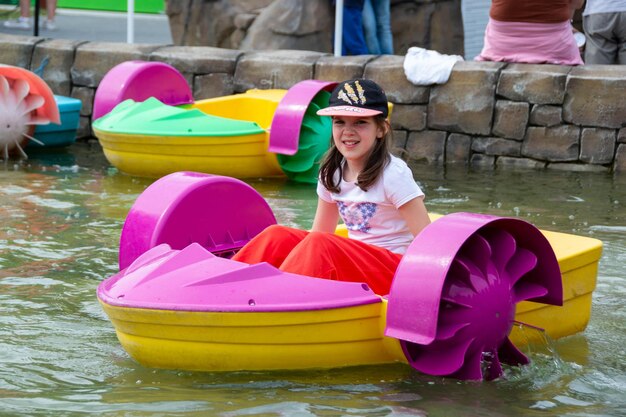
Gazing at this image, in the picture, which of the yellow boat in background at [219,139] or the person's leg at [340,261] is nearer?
the person's leg at [340,261]

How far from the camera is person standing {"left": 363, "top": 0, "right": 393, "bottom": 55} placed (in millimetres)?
9664

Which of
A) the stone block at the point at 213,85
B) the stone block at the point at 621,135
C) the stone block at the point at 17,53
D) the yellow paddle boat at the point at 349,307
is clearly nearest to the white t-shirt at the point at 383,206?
the yellow paddle boat at the point at 349,307

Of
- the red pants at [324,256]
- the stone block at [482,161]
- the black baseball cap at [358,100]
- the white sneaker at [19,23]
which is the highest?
the black baseball cap at [358,100]

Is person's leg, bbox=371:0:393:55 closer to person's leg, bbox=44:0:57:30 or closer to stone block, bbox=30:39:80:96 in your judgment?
stone block, bbox=30:39:80:96

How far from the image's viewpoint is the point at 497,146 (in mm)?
7492

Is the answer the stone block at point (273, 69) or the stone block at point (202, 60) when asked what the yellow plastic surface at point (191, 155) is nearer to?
the stone block at point (273, 69)

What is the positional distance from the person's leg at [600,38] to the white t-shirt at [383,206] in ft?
13.4

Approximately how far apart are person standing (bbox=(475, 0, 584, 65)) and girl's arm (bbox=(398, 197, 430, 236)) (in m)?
3.87

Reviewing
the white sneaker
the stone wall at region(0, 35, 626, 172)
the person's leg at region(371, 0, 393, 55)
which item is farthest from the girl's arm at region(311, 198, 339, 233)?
the white sneaker

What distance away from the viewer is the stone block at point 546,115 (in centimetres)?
725

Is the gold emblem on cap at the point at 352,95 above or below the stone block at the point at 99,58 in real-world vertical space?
above

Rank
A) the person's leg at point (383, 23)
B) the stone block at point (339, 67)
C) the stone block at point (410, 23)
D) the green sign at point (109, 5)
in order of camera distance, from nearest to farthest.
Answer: the stone block at point (339, 67) < the person's leg at point (383, 23) < the stone block at point (410, 23) < the green sign at point (109, 5)

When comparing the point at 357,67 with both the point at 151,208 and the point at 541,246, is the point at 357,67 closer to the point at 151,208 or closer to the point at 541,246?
the point at 151,208

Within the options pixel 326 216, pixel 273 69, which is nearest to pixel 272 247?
pixel 326 216
